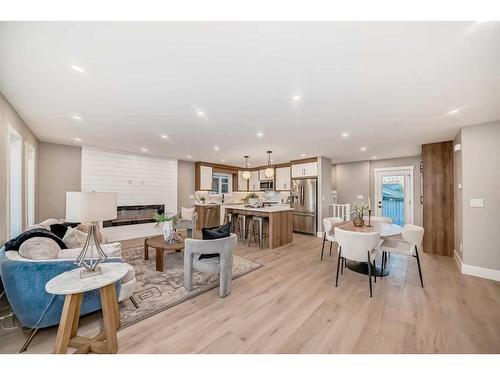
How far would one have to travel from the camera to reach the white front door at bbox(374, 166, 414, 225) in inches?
234

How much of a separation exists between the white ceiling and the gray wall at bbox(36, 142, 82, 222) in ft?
5.38

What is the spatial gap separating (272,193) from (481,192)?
14.3 ft

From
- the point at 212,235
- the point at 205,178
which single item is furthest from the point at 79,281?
the point at 205,178

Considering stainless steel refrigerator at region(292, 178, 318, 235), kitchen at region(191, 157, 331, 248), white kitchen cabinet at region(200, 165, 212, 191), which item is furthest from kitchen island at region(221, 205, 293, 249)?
white kitchen cabinet at region(200, 165, 212, 191)

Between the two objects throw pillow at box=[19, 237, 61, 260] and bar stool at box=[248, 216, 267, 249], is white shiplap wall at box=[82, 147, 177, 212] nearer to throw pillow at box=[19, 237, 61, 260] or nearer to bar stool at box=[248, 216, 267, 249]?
bar stool at box=[248, 216, 267, 249]

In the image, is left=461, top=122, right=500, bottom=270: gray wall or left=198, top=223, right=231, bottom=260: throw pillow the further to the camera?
left=461, top=122, right=500, bottom=270: gray wall

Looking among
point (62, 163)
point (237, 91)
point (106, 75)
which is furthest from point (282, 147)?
point (62, 163)

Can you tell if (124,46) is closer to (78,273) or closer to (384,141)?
(78,273)

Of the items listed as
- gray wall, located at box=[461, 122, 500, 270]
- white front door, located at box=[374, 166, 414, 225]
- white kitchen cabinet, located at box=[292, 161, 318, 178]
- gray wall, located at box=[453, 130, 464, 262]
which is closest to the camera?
gray wall, located at box=[461, 122, 500, 270]

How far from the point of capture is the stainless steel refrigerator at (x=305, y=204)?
20.0ft

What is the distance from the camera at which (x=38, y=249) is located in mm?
2008

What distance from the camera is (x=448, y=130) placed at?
11.3 feet

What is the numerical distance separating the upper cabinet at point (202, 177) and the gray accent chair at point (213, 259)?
16.0ft

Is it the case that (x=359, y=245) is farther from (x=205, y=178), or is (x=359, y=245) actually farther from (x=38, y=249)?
(x=205, y=178)
